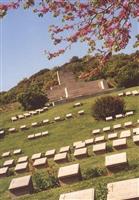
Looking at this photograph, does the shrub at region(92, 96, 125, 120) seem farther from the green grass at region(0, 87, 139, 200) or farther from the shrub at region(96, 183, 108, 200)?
the shrub at region(96, 183, 108, 200)

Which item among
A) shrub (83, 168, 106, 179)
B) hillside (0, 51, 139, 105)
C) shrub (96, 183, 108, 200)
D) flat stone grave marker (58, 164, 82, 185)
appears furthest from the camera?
hillside (0, 51, 139, 105)

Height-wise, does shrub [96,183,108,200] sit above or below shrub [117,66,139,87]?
below

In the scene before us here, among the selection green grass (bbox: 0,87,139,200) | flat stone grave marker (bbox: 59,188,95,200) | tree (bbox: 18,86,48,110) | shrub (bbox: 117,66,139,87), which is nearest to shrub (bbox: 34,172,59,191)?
green grass (bbox: 0,87,139,200)

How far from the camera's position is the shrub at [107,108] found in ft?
77.3

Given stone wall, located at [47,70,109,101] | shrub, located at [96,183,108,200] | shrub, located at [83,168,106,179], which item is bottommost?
shrub, located at [83,168,106,179]

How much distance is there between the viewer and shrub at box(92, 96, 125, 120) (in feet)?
77.3

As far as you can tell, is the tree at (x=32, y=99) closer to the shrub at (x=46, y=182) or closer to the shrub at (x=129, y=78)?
the shrub at (x=129, y=78)

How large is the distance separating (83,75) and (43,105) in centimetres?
2136

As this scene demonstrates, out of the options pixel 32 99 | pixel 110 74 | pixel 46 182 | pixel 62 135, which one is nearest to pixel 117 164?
pixel 46 182

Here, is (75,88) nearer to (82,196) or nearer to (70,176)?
(70,176)

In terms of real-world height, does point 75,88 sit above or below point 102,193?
above

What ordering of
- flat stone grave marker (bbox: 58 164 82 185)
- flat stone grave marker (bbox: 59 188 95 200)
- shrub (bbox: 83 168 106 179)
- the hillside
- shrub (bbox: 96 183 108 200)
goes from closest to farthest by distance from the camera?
1. flat stone grave marker (bbox: 59 188 95 200)
2. shrub (bbox: 96 183 108 200)
3. flat stone grave marker (bbox: 58 164 82 185)
4. shrub (bbox: 83 168 106 179)
5. the hillside

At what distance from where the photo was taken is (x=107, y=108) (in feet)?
77.7

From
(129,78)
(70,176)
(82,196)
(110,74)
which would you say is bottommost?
(70,176)
